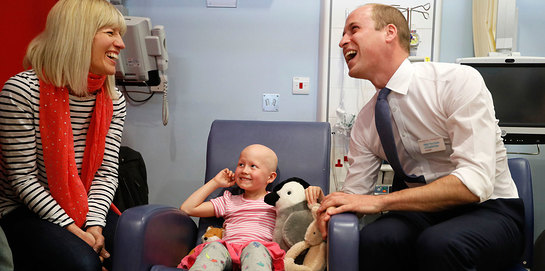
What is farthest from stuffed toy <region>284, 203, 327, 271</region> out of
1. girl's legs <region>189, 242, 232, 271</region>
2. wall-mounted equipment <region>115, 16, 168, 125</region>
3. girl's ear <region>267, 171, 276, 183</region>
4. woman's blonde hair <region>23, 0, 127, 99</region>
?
wall-mounted equipment <region>115, 16, 168, 125</region>

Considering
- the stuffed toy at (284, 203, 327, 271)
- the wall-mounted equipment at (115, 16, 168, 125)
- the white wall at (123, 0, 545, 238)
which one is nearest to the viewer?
the stuffed toy at (284, 203, 327, 271)

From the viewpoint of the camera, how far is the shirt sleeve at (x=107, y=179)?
1.73 meters

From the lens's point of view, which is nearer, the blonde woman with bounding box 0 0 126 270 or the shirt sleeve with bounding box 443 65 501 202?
the shirt sleeve with bounding box 443 65 501 202

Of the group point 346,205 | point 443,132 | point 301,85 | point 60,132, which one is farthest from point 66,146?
point 301,85

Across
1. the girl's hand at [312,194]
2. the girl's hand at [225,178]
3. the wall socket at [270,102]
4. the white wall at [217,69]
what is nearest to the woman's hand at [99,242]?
the girl's hand at [225,178]

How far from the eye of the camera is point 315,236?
1.59 meters

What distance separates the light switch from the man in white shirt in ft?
4.59

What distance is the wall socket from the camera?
3.13 meters

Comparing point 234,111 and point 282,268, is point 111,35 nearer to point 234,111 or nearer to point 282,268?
point 282,268

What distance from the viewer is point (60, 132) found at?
1.63 m

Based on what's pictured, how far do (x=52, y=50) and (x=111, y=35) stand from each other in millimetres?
219

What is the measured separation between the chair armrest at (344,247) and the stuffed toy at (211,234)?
56 centimetres

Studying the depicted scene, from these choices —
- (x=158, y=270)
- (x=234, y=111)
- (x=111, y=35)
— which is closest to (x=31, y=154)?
(x=111, y=35)

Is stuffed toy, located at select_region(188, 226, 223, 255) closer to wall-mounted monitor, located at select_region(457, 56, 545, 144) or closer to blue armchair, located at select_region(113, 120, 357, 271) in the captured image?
blue armchair, located at select_region(113, 120, 357, 271)
